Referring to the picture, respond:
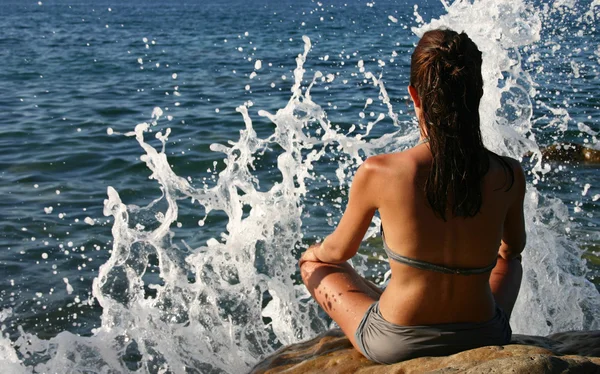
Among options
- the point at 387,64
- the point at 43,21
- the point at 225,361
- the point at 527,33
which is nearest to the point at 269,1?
the point at 43,21

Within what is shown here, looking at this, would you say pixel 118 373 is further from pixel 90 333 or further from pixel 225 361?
pixel 90 333

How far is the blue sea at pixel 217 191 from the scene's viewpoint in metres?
5.24

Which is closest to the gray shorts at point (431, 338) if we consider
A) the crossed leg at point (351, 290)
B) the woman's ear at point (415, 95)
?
the crossed leg at point (351, 290)

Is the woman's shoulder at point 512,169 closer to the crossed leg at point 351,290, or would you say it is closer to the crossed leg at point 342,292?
the crossed leg at point 351,290

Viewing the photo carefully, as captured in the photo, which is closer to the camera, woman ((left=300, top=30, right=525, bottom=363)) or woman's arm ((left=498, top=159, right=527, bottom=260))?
woman ((left=300, top=30, right=525, bottom=363))

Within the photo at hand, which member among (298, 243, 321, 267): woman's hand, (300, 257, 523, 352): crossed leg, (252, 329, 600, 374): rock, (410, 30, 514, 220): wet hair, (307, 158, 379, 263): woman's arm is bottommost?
(252, 329, 600, 374): rock

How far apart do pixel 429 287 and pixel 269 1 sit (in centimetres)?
4503

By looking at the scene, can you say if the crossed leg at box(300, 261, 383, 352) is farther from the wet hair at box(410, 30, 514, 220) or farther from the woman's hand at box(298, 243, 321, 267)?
the wet hair at box(410, 30, 514, 220)

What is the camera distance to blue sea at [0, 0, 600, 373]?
5.24 m

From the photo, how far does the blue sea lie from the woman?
441mm

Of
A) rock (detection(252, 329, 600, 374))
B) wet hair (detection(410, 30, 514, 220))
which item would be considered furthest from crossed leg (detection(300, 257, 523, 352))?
wet hair (detection(410, 30, 514, 220))

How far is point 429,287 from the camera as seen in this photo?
3.24 metres

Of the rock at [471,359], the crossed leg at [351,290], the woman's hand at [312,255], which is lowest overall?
the rock at [471,359]

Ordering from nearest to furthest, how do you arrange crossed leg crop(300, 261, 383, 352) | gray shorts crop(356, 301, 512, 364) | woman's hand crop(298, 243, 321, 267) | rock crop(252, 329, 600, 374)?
rock crop(252, 329, 600, 374)
gray shorts crop(356, 301, 512, 364)
crossed leg crop(300, 261, 383, 352)
woman's hand crop(298, 243, 321, 267)
